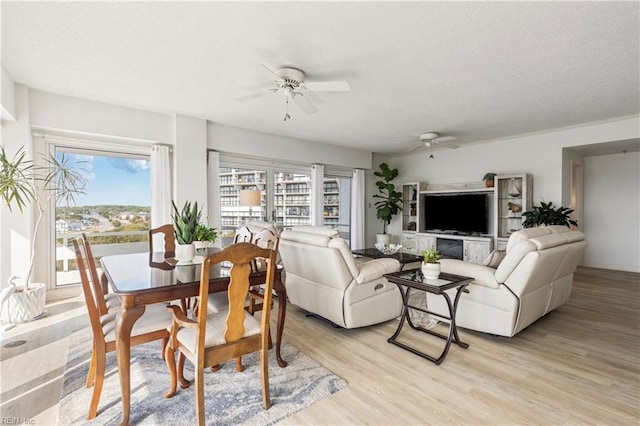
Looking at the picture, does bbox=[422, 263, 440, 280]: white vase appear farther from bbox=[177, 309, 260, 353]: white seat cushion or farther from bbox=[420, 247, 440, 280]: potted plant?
bbox=[177, 309, 260, 353]: white seat cushion

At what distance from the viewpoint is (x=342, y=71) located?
307cm

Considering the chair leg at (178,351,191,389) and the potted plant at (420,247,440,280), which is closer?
the chair leg at (178,351,191,389)

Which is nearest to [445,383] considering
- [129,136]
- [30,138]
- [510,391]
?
[510,391]

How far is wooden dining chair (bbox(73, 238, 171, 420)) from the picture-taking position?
178 centimetres

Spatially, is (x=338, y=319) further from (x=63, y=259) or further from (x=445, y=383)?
(x=63, y=259)

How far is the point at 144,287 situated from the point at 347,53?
2.42 m

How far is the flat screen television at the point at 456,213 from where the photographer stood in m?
6.26

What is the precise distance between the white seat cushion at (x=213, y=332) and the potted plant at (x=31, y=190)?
2586 millimetres

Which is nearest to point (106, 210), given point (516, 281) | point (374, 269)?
point (374, 269)

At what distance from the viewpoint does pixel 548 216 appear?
5.14 meters

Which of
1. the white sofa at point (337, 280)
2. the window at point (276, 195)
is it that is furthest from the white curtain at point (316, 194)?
the white sofa at point (337, 280)

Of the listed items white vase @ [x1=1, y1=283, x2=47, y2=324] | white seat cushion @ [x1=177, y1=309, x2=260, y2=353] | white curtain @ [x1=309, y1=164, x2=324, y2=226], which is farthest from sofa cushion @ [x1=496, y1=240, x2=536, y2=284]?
white vase @ [x1=1, y1=283, x2=47, y2=324]

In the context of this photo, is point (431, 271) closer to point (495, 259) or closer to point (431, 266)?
point (431, 266)

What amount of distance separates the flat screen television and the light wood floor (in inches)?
119
